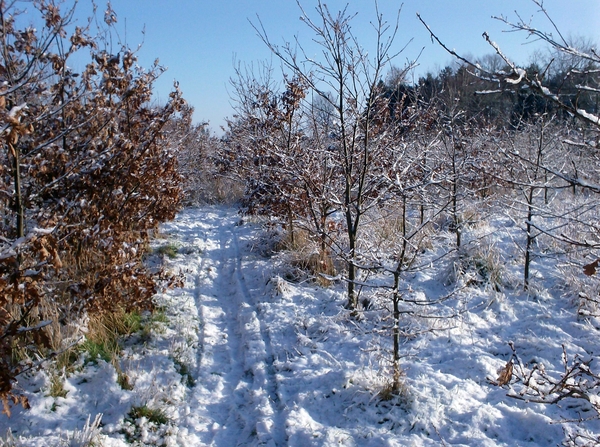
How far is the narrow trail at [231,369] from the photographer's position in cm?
340

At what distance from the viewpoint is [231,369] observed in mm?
4344

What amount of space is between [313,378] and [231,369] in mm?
890

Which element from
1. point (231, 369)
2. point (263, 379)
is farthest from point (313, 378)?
point (231, 369)

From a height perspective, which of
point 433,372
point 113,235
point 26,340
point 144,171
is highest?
point 144,171

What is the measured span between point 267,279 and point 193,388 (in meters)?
2.63

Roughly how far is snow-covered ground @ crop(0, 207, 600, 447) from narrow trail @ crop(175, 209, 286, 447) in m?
0.02

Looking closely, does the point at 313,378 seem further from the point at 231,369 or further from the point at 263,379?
the point at 231,369

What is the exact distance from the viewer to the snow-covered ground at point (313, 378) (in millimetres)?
3223

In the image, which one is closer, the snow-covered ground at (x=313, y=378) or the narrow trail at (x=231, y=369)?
the snow-covered ground at (x=313, y=378)

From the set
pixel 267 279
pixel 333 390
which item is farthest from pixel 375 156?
pixel 333 390

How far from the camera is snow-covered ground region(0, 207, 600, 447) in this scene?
3223mm

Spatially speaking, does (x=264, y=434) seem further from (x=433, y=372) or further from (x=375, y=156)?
(x=375, y=156)

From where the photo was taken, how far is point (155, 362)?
13.7 ft

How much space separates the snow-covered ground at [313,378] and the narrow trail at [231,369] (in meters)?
0.02
